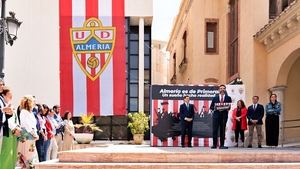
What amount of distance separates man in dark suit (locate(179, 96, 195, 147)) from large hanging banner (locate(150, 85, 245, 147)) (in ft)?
2.49

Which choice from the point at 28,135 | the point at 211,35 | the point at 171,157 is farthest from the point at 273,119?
the point at 211,35

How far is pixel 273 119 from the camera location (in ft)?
51.0

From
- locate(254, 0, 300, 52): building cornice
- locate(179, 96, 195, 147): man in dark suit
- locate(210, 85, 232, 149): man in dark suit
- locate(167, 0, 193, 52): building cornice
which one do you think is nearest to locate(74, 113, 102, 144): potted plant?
locate(179, 96, 195, 147): man in dark suit

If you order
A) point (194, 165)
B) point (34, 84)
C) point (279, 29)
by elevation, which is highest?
point (279, 29)

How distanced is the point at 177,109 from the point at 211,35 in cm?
1512

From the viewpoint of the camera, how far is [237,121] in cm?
1570

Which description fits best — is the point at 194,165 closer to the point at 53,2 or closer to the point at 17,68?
the point at 17,68

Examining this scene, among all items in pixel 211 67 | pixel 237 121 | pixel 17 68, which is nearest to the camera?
pixel 237 121

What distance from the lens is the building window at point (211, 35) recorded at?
30.1 m

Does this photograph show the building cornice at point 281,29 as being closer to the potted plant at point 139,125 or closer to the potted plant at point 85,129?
the potted plant at point 139,125

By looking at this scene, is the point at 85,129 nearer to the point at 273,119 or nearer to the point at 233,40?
the point at 273,119

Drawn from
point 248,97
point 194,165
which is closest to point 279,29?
point 248,97

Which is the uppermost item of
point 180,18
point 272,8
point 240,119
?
point 180,18

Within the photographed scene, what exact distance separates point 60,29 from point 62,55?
91cm
